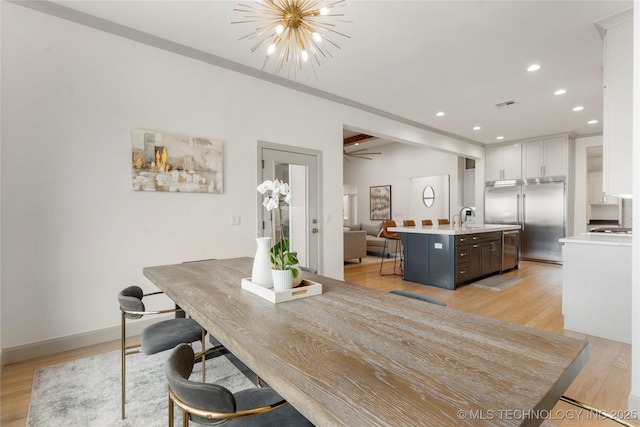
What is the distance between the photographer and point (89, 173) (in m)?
2.70

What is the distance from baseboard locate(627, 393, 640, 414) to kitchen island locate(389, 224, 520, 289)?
2.73m

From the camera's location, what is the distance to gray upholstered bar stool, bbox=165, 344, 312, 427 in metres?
0.84

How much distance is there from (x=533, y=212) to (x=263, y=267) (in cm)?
760

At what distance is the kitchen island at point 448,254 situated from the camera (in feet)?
15.1

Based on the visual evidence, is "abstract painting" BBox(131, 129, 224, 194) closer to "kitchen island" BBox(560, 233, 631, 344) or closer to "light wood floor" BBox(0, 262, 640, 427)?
"light wood floor" BBox(0, 262, 640, 427)

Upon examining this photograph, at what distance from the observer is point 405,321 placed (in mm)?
1182

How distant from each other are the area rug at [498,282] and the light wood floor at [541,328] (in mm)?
121

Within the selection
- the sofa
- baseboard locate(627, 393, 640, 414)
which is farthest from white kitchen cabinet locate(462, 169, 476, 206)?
baseboard locate(627, 393, 640, 414)

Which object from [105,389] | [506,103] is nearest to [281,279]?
[105,389]

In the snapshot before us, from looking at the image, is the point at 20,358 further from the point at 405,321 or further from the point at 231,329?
the point at 405,321

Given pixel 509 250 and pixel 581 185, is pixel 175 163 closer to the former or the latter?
pixel 509 250

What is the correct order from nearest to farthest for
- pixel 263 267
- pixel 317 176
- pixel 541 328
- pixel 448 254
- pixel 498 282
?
pixel 263 267 < pixel 541 328 < pixel 317 176 < pixel 448 254 < pixel 498 282

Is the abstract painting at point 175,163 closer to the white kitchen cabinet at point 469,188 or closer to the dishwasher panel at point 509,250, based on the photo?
the dishwasher panel at point 509,250

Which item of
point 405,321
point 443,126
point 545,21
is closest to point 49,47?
point 405,321
